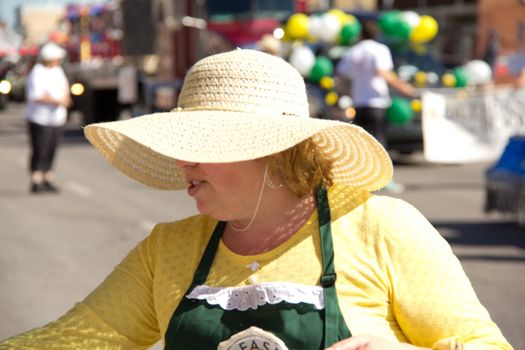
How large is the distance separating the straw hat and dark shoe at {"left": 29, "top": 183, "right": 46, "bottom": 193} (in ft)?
36.1

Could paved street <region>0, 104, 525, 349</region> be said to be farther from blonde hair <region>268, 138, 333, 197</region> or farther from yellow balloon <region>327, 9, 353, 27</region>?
blonde hair <region>268, 138, 333, 197</region>

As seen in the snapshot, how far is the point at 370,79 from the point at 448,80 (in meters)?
4.64

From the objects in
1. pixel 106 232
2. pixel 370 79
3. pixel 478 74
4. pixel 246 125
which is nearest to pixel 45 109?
pixel 106 232

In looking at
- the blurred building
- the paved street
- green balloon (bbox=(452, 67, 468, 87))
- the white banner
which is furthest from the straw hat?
the blurred building

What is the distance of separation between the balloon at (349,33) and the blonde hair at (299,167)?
1379 centimetres

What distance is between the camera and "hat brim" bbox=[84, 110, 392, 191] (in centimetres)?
241

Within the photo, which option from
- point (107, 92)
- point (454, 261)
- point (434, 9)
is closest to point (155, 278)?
point (454, 261)

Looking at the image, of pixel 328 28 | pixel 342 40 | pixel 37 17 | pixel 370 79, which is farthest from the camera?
pixel 37 17

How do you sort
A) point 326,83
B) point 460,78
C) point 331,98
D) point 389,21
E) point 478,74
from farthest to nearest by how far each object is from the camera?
point 478,74, point 460,78, point 389,21, point 326,83, point 331,98

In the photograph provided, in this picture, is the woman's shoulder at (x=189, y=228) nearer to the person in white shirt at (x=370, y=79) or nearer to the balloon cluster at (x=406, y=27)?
the person in white shirt at (x=370, y=79)

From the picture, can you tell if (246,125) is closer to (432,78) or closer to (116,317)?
(116,317)

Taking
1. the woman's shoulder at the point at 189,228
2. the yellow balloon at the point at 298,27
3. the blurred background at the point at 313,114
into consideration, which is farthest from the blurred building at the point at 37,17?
the woman's shoulder at the point at 189,228

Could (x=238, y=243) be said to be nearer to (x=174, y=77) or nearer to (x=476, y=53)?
(x=174, y=77)

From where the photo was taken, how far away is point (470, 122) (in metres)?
14.6
